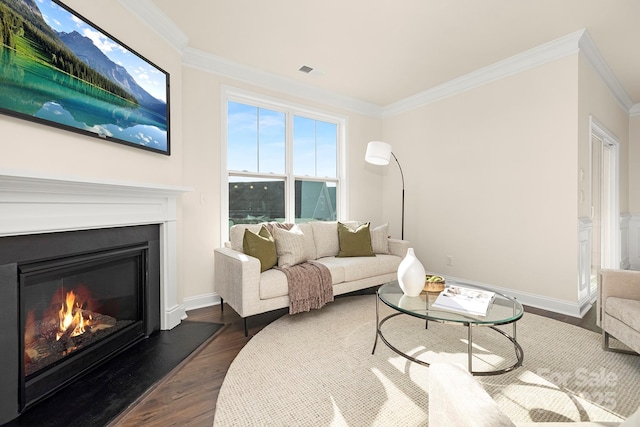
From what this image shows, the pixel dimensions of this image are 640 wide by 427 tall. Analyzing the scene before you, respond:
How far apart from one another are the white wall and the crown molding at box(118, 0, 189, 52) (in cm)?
317

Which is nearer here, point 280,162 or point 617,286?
point 617,286

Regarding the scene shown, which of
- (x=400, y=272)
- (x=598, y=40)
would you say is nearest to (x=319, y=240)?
(x=400, y=272)

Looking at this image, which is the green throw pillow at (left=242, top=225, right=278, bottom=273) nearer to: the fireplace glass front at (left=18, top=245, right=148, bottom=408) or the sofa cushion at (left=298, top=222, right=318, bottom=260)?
the sofa cushion at (left=298, top=222, right=318, bottom=260)

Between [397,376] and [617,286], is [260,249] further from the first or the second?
[617,286]

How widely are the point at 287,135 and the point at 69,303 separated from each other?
112 inches

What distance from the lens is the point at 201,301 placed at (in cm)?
313

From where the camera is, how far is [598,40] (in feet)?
9.46

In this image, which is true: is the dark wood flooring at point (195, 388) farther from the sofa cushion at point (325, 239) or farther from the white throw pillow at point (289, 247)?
the sofa cushion at point (325, 239)

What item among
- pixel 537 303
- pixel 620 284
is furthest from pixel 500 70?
pixel 537 303

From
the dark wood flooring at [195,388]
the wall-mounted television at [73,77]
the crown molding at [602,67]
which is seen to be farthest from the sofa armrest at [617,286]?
the wall-mounted television at [73,77]

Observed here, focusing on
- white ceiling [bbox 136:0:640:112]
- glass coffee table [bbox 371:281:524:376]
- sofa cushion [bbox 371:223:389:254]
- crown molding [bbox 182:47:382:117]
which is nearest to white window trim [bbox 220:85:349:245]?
crown molding [bbox 182:47:382:117]

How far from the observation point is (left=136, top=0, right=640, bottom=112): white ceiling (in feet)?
7.82

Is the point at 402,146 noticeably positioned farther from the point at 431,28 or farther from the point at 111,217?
the point at 111,217

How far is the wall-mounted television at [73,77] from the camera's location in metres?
1.47
